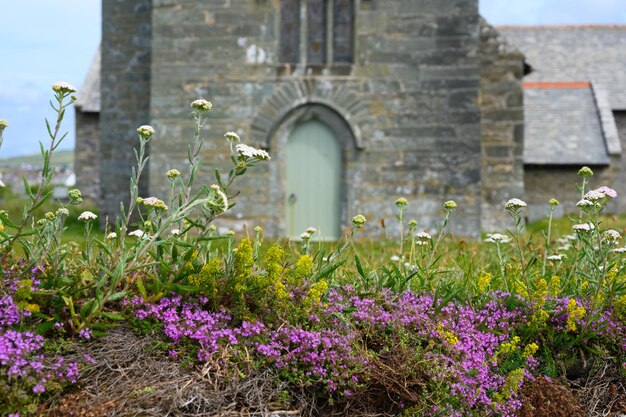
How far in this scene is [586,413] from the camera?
3.79 meters

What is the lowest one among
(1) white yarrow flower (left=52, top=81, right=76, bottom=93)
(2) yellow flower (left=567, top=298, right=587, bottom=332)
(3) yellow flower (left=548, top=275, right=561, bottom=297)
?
(2) yellow flower (left=567, top=298, right=587, bottom=332)

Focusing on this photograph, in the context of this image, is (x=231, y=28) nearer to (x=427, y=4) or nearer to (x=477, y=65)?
(x=427, y=4)

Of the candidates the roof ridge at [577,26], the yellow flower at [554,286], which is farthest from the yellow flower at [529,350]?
the roof ridge at [577,26]

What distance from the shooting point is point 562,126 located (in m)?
23.4

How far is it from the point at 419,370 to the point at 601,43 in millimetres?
28335

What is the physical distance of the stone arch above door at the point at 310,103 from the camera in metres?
12.5

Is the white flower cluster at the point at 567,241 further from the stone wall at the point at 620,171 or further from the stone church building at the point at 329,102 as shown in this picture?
the stone wall at the point at 620,171

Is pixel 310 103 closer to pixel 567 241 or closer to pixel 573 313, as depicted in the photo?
pixel 567 241

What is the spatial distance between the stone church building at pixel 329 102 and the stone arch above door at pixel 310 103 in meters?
0.02

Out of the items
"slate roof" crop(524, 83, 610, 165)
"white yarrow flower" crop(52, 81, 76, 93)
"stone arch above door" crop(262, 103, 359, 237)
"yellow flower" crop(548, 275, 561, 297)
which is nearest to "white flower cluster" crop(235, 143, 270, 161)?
"white yarrow flower" crop(52, 81, 76, 93)

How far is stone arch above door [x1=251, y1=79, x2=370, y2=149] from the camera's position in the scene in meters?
12.5

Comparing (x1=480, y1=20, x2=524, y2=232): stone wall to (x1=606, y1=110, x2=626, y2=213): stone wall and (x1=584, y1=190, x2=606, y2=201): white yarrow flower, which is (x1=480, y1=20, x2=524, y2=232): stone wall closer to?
(x1=584, y1=190, x2=606, y2=201): white yarrow flower

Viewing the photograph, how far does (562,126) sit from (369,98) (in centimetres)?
1292

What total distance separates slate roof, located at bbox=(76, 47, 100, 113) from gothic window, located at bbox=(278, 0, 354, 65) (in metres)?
13.7
